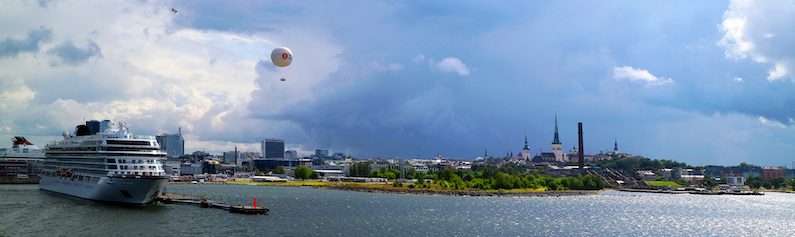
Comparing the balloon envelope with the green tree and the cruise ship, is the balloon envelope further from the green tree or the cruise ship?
the green tree

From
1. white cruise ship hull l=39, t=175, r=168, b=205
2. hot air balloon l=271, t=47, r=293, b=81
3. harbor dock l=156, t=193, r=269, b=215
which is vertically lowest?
harbor dock l=156, t=193, r=269, b=215

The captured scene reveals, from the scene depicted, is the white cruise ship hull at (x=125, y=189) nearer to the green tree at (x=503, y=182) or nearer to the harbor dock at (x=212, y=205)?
the harbor dock at (x=212, y=205)

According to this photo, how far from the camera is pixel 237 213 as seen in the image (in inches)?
3548

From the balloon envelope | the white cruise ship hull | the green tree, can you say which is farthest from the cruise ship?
the green tree

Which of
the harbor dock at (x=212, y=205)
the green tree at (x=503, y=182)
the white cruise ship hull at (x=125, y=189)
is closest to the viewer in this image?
the harbor dock at (x=212, y=205)

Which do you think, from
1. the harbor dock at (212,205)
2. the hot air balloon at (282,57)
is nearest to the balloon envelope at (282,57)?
the hot air balloon at (282,57)

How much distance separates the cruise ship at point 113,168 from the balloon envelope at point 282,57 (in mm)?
27694

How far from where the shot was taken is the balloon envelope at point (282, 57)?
78125 millimetres

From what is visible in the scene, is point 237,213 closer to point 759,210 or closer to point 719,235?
point 719,235

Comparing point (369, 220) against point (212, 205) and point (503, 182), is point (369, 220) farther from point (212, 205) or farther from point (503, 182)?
point (503, 182)

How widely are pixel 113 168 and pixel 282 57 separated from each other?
37.1 m

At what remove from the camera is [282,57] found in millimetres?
78125

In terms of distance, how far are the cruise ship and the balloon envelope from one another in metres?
27.7

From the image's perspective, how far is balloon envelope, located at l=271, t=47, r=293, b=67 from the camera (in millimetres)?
78125
